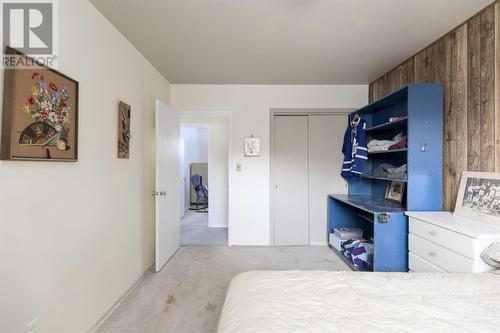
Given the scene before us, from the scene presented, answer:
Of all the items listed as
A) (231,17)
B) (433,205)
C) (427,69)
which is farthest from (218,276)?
(427,69)

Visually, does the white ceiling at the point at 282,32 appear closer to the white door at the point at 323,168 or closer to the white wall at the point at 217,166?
the white door at the point at 323,168

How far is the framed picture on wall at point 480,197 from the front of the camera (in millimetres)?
1663

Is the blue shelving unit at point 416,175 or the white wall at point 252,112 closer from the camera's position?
the blue shelving unit at point 416,175

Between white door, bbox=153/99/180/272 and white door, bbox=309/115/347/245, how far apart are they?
1.97 meters

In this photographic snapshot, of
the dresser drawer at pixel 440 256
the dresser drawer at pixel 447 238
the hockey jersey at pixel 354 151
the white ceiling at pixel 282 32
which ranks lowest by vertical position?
the dresser drawer at pixel 440 256

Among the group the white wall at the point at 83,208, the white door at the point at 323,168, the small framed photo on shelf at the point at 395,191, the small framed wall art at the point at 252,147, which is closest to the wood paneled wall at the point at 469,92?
the small framed photo on shelf at the point at 395,191

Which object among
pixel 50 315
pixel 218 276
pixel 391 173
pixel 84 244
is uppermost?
pixel 391 173

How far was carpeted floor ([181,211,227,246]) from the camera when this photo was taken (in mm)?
3717

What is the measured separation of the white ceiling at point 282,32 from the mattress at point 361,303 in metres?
1.85

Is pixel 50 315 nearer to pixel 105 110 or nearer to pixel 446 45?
pixel 105 110

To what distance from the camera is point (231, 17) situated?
6.10ft

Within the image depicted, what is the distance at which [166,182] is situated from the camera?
284 centimetres

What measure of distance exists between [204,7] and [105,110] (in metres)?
1.13

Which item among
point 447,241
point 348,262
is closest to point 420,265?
point 447,241
